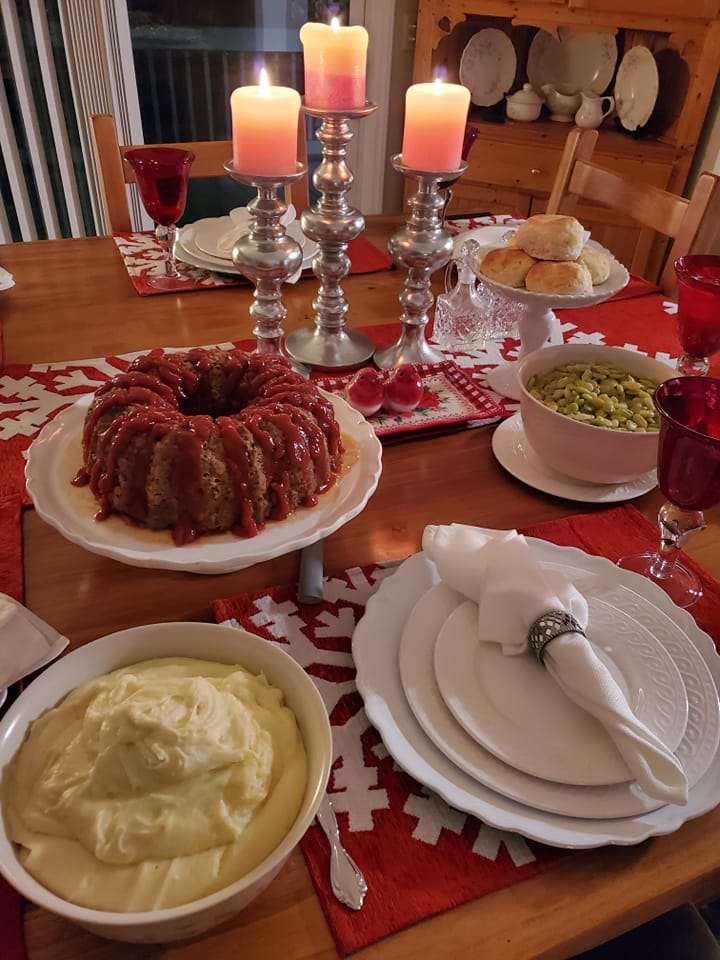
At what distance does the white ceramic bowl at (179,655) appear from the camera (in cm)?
43

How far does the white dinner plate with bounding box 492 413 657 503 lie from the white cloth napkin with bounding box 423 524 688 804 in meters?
0.21

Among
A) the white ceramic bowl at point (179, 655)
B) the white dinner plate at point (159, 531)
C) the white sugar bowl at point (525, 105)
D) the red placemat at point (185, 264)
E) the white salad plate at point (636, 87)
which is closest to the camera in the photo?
the white ceramic bowl at point (179, 655)

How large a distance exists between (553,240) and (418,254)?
213mm

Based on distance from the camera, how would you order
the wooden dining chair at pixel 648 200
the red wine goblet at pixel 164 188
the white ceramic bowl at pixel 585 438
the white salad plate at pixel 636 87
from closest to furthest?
the white ceramic bowl at pixel 585 438, the red wine goblet at pixel 164 188, the wooden dining chair at pixel 648 200, the white salad plate at pixel 636 87

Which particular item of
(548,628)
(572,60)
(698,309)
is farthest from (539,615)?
(572,60)

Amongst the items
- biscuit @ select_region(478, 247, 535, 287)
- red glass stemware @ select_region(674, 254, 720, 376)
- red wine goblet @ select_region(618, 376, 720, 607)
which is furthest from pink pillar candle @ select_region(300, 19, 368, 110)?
red wine goblet @ select_region(618, 376, 720, 607)

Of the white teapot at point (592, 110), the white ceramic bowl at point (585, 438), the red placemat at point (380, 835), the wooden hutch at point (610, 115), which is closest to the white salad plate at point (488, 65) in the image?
the wooden hutch at point (610, 115)

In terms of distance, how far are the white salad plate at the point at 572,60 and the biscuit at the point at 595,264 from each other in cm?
217

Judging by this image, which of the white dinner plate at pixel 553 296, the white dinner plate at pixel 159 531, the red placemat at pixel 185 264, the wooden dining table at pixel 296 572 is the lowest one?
the wooden dining table at pixel 296 572

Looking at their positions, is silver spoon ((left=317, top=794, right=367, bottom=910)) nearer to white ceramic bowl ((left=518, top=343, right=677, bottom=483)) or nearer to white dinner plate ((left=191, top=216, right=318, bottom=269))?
white ceramic bowl ((left=518, top=343, right=677, bottom=483))

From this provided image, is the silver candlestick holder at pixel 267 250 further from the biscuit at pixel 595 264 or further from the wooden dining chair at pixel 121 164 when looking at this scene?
the wooden dining chair at pixel 121 164

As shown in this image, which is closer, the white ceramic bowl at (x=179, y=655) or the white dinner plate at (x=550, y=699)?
the white ceramic bowl at (x=179, y=655)

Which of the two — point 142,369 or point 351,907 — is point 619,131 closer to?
point 142,369

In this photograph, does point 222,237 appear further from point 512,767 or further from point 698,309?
point 512,767
